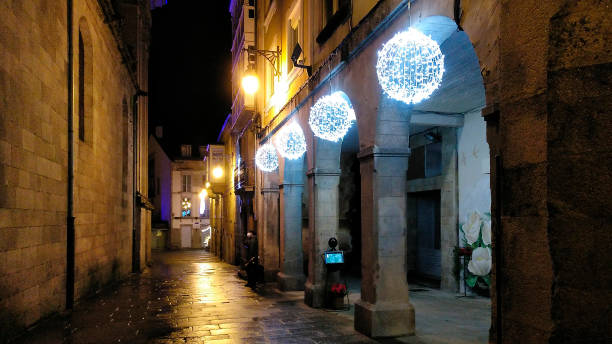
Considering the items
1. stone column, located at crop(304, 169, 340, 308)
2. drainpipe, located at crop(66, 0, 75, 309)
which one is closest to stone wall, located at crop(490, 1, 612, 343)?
stone column, located at crop(304, 169, 340, 308)

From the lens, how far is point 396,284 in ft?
26.8

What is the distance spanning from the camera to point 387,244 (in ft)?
27.0

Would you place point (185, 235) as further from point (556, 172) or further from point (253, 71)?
point (556, 172)

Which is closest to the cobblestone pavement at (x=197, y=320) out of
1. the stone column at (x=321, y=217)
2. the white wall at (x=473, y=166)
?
the stone column at (x=321, y=217)

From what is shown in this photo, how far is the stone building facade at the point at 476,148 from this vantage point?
292 centimetres

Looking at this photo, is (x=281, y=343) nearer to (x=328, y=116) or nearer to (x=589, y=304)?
(x=328, y=116)

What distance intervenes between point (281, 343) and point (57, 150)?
5.77 m

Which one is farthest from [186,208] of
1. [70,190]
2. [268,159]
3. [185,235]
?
[70,190]

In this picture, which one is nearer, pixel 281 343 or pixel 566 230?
pixel 566 230

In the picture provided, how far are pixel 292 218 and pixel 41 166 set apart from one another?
755 centimetres

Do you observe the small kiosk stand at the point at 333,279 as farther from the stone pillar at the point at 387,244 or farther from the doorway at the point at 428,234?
the doorway at the point at 428,234

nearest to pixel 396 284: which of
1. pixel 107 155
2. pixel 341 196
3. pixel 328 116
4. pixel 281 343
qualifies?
pixel 281 343

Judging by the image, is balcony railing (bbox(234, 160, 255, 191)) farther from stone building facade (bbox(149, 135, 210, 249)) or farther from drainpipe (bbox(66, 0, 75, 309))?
stone building facade (bbox(149, 135, 210, 249))

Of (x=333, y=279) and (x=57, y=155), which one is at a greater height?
(x=57, y=155)
